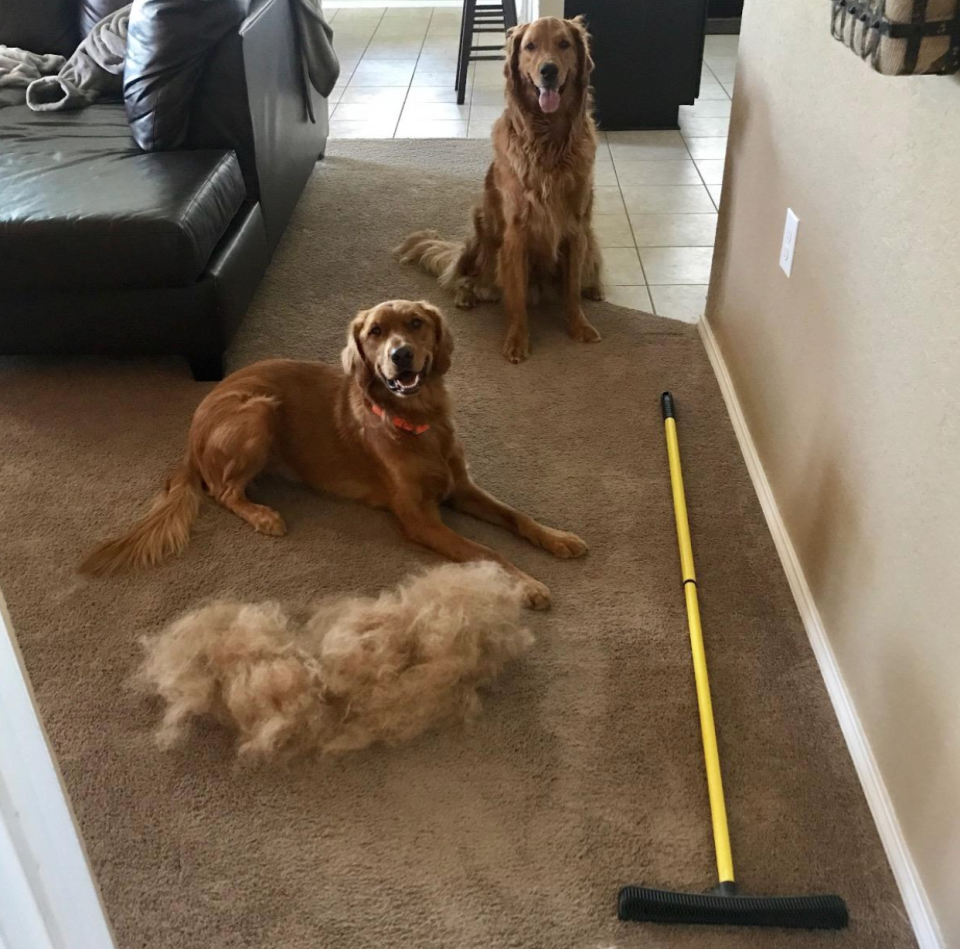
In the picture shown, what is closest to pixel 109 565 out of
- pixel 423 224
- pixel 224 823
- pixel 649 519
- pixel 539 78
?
pixel 224 823

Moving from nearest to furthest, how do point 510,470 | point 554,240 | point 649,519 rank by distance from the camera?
point 649,519
point 510,470
point 554,240

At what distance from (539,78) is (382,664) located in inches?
67.7

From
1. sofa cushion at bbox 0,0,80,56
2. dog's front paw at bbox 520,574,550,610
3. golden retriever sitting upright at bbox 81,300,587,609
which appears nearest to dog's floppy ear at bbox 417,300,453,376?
golden retriever sitting upright at bbox 81,300,587,609

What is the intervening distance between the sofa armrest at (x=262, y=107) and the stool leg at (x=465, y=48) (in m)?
1.51

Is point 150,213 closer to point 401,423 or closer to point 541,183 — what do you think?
point 401,423

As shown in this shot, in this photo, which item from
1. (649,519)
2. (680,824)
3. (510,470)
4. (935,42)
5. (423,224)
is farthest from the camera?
(423,224)

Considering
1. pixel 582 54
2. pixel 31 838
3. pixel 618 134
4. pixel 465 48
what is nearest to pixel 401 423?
pixel 582 54

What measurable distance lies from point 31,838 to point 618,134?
426 centimetres

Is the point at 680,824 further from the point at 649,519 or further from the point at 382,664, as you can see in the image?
the point at 649,519

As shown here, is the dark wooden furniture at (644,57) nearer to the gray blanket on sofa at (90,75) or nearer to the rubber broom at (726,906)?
the gray blanket on sofa at (90,75)

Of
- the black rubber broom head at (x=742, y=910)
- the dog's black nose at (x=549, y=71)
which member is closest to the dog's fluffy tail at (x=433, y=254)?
the dog's black nose at (x=549, y=71)

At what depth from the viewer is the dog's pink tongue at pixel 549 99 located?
2537 mm

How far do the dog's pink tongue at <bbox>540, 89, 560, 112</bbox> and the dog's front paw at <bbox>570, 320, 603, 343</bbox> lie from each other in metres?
0.62

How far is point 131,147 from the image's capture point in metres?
2.77
